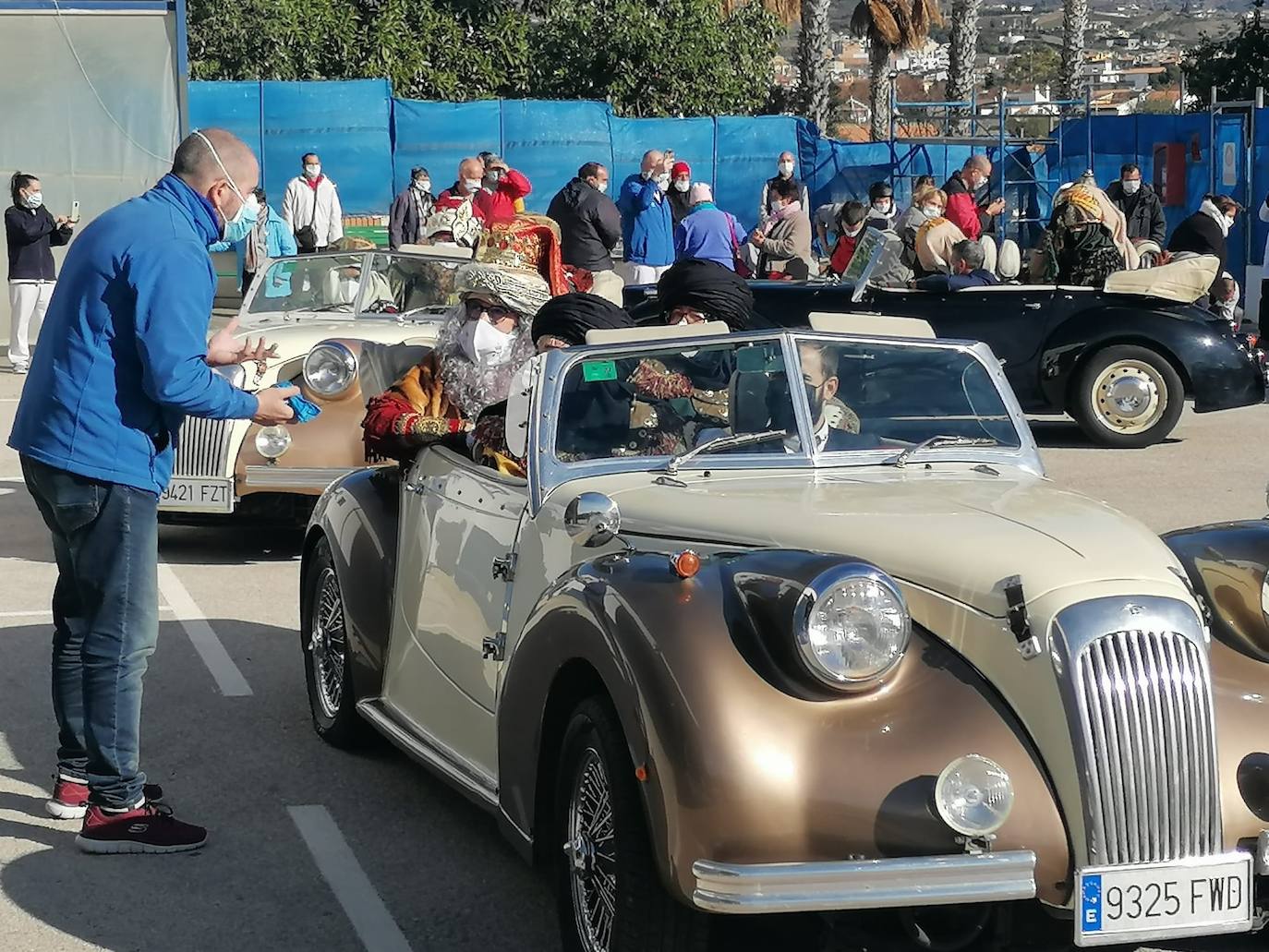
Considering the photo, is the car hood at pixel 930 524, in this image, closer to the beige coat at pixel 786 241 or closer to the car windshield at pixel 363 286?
the car windshield at pixel 363 286

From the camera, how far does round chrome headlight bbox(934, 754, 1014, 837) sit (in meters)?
3.81

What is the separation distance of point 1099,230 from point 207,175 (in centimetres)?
983

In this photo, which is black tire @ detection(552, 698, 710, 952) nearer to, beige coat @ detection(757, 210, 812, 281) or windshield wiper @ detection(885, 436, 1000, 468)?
windshield wiper @ detection(885, 436, 1000, 468)

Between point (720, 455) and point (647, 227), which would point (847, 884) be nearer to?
point (720, 455)

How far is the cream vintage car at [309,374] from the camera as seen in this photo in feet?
32.4

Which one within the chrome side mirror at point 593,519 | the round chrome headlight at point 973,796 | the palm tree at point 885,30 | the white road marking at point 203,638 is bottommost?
the white road marking at point 203,638

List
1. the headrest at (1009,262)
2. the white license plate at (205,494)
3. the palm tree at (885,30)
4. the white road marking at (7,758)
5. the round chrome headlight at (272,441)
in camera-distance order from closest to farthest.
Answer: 1. the white road marking at (7,758)
2. the white license plate at (205,494)
3. the round chrome headlight at (272,441)
4. the headrest at (1009,262)
5. the palm tree at (885,30)

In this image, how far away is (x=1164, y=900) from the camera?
3.87m

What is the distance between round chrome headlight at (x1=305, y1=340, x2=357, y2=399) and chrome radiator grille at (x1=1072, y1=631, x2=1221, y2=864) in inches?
265

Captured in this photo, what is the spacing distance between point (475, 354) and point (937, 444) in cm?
205

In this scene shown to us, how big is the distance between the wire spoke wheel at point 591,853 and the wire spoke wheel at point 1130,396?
10256 millimetres

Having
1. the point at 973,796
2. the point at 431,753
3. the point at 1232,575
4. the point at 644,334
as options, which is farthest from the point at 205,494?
the point at 973,796

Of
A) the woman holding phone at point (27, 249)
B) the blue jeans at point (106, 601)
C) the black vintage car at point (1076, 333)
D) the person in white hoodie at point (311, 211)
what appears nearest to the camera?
the blue jeans at point (106, 601)

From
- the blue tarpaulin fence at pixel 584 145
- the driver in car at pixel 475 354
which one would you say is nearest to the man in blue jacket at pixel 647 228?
the blue tarpaulin fence at pixel 584 145
